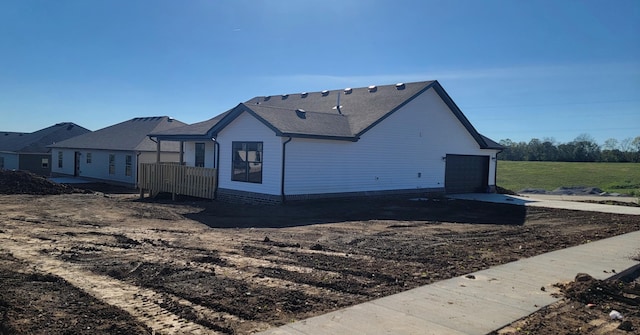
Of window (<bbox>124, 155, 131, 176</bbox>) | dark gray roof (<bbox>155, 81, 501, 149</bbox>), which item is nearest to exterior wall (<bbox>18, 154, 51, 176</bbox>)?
window (<bbox>124, 155, 131, 176</bbox>)

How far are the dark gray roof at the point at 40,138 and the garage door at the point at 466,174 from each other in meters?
34.2

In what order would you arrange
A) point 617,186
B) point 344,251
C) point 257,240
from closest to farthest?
1. point 344,251
2. point 257,240
3. point 617,186

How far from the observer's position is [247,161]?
20672mm

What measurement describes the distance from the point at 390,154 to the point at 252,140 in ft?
22.3

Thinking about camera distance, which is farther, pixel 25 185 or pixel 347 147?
pixel 25 185

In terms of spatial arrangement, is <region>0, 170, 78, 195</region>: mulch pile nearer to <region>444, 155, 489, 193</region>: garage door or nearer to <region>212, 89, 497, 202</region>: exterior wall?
<region>212, 89, 497, 202</region>: exterior wall

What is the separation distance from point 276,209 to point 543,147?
78016 mm

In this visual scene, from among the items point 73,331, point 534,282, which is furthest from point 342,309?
point 534,282

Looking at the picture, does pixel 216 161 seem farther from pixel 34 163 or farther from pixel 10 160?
pixel 10 160

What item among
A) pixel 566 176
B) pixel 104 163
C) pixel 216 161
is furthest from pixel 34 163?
pixel 566 176

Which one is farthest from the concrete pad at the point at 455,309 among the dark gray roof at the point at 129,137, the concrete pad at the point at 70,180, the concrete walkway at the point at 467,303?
the concrete pad at the point at 70,180

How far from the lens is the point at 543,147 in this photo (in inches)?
3369

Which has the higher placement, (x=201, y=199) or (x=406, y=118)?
(x=406, y=118)

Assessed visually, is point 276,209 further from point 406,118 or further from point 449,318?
point 449,318
